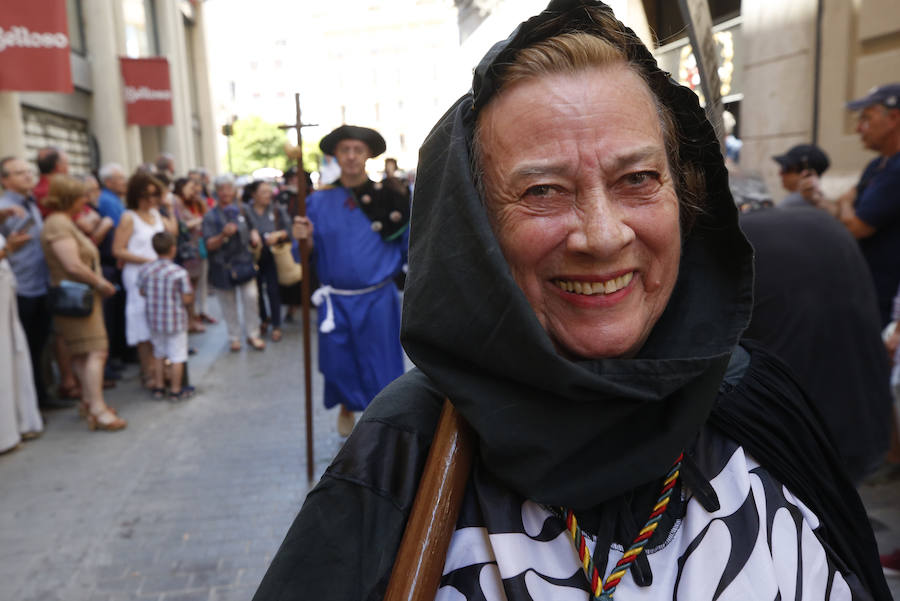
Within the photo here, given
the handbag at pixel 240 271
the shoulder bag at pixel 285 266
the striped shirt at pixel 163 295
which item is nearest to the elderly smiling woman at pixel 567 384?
the striped shirt at pixel 163 295

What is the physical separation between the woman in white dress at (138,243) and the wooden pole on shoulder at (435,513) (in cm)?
653

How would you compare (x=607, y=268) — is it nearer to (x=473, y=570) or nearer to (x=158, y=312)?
(x=473, y=570)

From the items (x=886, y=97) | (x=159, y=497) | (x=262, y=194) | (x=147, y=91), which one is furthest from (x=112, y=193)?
(x=147, y=91)

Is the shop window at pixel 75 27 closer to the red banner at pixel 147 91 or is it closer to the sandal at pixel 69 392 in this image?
the red banner at pixel 147 91

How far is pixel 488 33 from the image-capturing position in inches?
833

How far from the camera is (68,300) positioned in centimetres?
583

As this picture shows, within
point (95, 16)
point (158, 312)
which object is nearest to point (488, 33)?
point (95, 16)

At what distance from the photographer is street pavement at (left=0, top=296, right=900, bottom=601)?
387cm

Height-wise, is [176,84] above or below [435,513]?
above

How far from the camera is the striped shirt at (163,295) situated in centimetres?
686

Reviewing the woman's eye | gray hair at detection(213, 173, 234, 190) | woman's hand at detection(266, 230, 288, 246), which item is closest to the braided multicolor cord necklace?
the woman's eye

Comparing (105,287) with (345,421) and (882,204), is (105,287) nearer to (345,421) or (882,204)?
(345,421)

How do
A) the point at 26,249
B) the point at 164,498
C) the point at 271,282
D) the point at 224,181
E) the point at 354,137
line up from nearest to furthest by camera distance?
the point at 164,498 → the point at 354,137 → the point at 26,249 → the point at 224,181 → the point at 271,282

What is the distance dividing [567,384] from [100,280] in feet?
19.1
